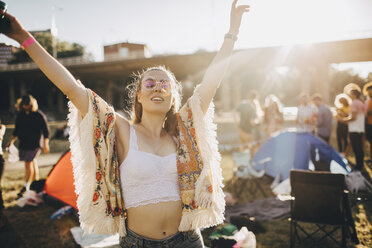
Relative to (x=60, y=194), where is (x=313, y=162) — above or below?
above

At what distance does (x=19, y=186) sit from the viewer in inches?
228

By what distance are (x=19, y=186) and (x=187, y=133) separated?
579cm

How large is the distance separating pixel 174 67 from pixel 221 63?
888 inches

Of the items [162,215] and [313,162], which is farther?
[313,162]

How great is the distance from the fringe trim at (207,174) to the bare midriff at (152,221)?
11cm

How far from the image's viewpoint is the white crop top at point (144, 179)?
57.2 inches

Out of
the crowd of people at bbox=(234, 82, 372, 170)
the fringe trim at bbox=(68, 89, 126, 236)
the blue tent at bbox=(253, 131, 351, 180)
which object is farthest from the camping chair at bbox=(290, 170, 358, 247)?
the crowd of people at bbox=(234, 82, 372, 170)

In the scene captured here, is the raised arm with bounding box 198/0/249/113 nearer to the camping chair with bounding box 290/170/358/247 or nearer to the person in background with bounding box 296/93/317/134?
the camping chair with bounding box 290/170/358/247

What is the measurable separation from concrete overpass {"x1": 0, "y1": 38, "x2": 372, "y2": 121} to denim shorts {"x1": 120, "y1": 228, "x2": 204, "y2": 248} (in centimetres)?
523

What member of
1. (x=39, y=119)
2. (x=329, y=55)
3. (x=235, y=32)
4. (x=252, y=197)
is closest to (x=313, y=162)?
(x=252, y=197)

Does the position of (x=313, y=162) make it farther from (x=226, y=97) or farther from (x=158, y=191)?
(x=226, y=97)

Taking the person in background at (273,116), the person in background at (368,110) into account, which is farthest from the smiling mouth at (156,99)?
the person in background at (273,116)

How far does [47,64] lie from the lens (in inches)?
50.9

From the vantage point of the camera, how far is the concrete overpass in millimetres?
16547
